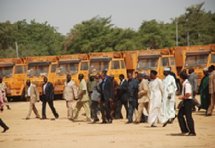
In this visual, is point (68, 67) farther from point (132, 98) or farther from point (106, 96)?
point (132, 98)

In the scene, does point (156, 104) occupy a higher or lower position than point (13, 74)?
lower

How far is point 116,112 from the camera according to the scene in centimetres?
1817

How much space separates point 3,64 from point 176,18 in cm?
4094

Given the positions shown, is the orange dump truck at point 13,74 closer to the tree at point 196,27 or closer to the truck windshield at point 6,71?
the truck windshield at point 6,71

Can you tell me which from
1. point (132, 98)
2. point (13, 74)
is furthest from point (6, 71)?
point (132, 98)

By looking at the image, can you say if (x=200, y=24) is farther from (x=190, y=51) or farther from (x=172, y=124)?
(x=172, y=124)

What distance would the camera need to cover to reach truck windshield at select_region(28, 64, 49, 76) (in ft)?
105

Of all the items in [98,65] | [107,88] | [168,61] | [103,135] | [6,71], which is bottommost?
[103,135]

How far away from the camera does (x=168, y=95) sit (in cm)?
1447

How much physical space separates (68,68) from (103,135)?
18.9 metres

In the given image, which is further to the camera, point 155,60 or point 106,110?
point 155,60

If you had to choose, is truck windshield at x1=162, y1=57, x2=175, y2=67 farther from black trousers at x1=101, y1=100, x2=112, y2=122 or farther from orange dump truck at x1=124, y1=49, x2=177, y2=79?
black trousers at x1=101, y1=100, x2=112, y2=122

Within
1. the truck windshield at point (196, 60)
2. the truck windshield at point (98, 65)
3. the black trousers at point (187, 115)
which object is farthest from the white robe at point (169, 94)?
the truck windshield at point (98, 65)

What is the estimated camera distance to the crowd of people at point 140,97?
14359 millimetres
